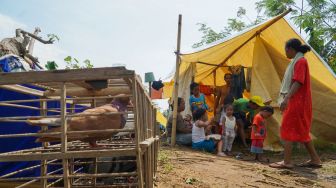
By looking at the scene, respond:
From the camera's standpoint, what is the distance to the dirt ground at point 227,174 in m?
3.44

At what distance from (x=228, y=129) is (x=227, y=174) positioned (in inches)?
92.1

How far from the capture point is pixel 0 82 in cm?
179

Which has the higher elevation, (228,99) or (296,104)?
(228,99)

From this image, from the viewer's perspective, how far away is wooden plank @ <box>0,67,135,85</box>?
1.79 metres

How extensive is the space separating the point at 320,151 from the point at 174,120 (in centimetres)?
272

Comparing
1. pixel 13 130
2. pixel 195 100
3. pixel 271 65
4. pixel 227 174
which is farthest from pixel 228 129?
pixel 13 130

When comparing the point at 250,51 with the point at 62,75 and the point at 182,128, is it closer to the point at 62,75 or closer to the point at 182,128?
the point at 182,128

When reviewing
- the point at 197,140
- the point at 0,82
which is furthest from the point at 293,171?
the point at 0,82

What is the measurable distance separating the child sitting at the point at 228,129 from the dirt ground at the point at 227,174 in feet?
4.00

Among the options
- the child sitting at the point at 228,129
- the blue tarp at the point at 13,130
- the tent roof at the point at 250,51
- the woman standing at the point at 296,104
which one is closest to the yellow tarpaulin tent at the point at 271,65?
the tent roof at the point at 250,51

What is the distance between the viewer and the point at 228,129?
6141 millimetres

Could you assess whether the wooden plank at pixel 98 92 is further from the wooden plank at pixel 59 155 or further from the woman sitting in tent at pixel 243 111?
the woman sitting in tent at pixel 243 111

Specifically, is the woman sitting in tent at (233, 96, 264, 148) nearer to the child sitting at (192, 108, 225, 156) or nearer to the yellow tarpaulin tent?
the yellow tarpaulin tent

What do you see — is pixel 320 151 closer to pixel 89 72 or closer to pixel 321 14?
pixel 89 72
